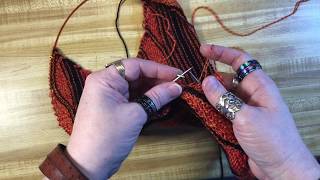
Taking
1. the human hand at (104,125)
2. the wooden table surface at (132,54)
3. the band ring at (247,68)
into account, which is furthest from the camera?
the wooden table surface at (132,54)

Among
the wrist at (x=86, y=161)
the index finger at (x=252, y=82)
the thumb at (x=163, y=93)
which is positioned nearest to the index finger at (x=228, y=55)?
the index finger at (x=252, y=82)

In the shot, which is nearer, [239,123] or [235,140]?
[239,123]

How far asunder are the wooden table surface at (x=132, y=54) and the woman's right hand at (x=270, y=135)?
21 cm

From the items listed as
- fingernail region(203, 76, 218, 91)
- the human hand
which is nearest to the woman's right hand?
fingernail region(203, 76, 218, 91)

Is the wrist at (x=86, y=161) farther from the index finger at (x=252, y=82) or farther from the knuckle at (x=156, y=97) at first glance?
the index finger at (x=252, y=82)

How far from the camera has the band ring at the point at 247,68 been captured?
74 cm

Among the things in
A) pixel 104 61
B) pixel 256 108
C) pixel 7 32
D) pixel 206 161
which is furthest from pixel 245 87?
pixel 7 32

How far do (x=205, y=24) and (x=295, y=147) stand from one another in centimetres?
37

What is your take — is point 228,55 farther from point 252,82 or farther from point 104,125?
point 104,125

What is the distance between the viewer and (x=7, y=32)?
2.95 ft

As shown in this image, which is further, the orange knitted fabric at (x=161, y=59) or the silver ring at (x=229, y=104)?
the orange knitted fabric at (x=161, y=59)

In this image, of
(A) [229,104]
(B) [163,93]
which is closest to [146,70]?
(B) [163,93]

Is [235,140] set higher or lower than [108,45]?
lower

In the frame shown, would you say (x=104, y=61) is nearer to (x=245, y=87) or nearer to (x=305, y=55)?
(x=245, y=87)
